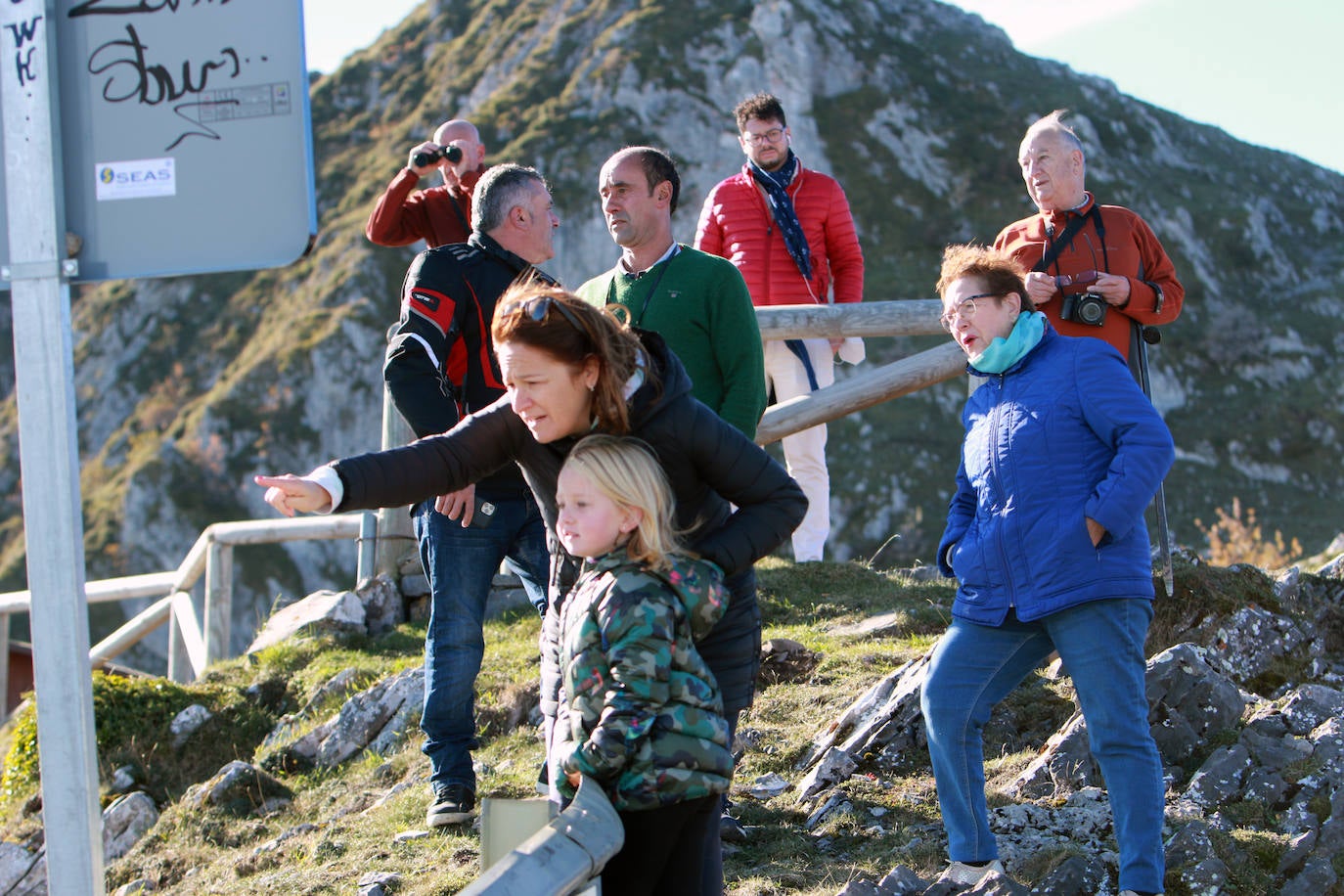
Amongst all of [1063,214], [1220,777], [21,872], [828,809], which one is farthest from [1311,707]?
[21,872]

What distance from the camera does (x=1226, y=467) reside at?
27.4 meters

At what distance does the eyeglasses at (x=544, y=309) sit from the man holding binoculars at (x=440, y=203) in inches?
133

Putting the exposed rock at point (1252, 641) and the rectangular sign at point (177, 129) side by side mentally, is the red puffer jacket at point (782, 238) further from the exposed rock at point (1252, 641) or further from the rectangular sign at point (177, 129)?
the rectangular sign at point (177, 129)

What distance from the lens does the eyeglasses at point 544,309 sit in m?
2.89

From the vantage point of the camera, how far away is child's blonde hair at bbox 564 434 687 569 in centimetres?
282

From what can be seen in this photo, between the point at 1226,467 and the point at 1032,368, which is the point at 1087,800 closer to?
the point at 1032,368

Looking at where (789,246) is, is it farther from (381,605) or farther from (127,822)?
(127,822)

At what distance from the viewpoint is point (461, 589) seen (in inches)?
171

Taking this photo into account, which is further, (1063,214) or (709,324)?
(1063,214)

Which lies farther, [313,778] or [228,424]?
[228,424]

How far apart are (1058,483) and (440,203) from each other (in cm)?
370

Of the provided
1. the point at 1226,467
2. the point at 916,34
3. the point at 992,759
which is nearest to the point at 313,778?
the point at 992,759

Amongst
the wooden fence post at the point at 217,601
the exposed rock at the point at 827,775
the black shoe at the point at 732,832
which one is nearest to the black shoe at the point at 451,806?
the black shoe at the point at 732,832

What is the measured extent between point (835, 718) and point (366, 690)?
2.30m
